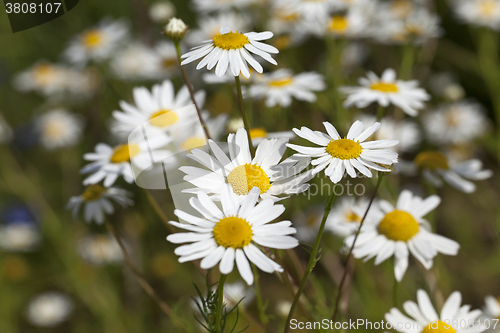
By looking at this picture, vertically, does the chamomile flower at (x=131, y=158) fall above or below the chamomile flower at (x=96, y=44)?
above

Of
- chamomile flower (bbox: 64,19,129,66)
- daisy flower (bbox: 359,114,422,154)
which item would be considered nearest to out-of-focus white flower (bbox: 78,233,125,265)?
chamomile flower (bbox: 64,19,129,66)

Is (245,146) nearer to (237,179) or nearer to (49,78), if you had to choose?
(237,179)

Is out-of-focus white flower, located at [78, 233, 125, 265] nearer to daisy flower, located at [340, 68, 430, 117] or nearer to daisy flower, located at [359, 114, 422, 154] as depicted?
daisy flower, located at [359, 114, 422, 154]

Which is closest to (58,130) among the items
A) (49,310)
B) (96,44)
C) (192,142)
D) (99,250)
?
(96,44)

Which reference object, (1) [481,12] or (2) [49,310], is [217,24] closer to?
(1) [481,12]

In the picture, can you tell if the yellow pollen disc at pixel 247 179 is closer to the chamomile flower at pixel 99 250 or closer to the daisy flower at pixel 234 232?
the daisy flower at pixel 234 232

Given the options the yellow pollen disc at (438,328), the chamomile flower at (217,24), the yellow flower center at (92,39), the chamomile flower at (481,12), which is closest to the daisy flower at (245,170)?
the yellow pollen disc at (438,328)
